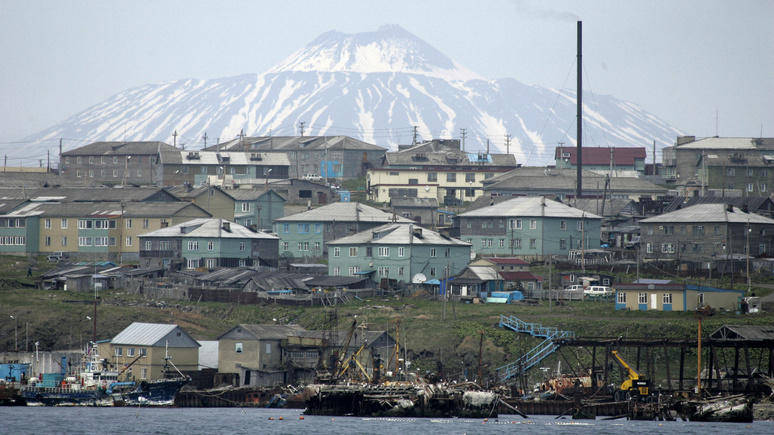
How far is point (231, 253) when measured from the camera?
274 ft

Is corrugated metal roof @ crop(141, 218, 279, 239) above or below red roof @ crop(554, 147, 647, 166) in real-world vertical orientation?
below

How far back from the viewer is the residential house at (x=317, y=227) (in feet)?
289

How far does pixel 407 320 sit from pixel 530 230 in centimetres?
2469

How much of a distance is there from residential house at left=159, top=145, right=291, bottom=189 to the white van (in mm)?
51119

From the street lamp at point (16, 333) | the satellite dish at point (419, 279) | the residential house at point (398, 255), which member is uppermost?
the residential house at point (398, 255)

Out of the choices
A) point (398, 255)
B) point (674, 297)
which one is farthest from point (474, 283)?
point (674, 297)

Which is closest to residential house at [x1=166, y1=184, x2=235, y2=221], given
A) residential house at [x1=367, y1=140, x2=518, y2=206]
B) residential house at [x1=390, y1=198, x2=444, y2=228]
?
residential house at [x1=390, y1=198, x2=444, y2=228]

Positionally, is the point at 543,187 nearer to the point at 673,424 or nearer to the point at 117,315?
the point at 117,315

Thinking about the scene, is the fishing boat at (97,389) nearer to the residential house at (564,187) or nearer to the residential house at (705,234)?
the residential house at (705,234)

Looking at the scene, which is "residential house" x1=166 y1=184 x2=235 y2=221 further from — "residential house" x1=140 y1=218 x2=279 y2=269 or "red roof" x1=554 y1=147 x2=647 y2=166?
"red roof" x1=554 y1=147 x2=647 y2=166

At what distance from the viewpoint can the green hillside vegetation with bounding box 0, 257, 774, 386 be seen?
195ft

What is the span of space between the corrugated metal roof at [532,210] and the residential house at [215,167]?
111 feet

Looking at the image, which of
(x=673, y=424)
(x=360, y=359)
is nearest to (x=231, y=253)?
(x=360, y=359)

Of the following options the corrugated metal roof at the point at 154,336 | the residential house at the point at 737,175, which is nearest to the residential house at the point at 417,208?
the residential house at the point at 737,175
